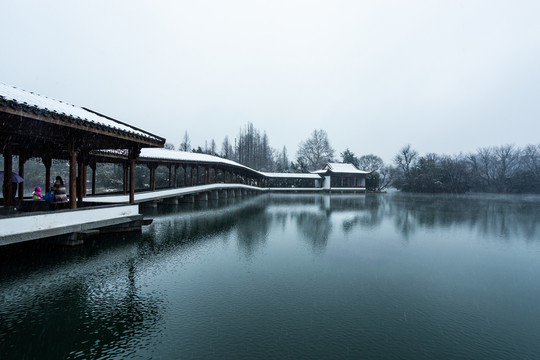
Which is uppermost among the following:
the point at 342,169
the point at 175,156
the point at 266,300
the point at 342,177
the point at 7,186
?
the point at 342,169

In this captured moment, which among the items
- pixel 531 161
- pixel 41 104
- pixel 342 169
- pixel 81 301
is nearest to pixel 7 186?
pixel 41 104

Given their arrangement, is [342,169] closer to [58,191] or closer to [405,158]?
[405,158]

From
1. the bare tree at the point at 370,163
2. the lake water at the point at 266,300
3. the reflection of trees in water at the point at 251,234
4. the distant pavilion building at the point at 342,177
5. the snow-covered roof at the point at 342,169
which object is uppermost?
the bare tree at the point at 370,163

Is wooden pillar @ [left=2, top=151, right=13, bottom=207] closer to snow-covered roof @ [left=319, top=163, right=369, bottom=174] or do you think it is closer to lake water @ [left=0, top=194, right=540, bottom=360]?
lake water @ [left=0, top=194, right=540, bottom=360]

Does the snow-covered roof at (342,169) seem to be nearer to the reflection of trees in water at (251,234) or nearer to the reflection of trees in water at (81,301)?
the reflection of trees in water at (251,234)

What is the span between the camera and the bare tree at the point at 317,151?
6994 centimetres

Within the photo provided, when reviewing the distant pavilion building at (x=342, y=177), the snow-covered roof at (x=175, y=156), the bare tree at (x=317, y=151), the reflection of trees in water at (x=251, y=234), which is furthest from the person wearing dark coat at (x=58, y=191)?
the bare tree at (x=317, y=151)

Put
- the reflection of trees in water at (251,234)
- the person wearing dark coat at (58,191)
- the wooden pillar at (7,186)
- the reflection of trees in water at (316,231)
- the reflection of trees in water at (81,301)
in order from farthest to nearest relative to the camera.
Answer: the reflection of trees in water at (316,231)
the reflection of trees in water at (251,234)
the wooden pillar at (7,186)
the person wearing dark coat at (58,191)
the reflection of trees in water at (81,301)

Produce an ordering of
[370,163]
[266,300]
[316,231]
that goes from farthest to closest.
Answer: [370,163] → [316,231] → [266,300]

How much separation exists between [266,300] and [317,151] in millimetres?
65963

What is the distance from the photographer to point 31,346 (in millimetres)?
4254

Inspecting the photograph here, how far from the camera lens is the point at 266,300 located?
20.0 ft

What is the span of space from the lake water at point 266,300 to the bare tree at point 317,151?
194ft

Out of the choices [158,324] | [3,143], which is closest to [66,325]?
[158,324]
